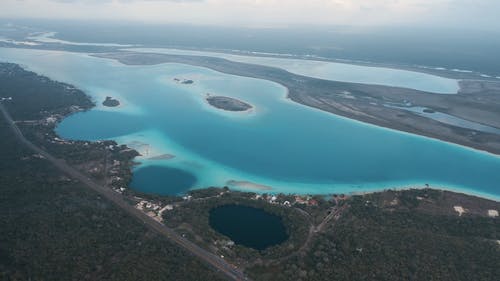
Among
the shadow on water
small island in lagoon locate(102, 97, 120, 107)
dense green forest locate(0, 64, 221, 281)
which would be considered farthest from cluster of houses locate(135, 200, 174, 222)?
small island in lagoon locate(102, 97, 120, 107)

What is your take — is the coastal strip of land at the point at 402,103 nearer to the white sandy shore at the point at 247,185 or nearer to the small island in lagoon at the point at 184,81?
the small island in lagoon at the point at 184,81

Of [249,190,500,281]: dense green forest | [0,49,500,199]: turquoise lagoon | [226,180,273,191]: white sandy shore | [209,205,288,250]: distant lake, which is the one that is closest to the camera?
[249,190,500,281]: dense green forest

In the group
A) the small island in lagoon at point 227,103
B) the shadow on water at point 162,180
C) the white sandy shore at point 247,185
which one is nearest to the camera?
the shadow on water at point 162,180

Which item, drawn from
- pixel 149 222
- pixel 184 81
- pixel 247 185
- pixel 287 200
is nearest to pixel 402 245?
pixel 287 200

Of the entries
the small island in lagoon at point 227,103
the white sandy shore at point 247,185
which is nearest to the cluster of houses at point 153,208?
the white sandy shore at point 247,185

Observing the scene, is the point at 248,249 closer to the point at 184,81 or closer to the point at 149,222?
the point at 149,222

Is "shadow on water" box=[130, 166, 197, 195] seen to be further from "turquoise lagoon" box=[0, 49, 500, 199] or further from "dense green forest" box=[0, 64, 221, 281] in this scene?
"dense green forest" box=[0, 64, 221, 281]
